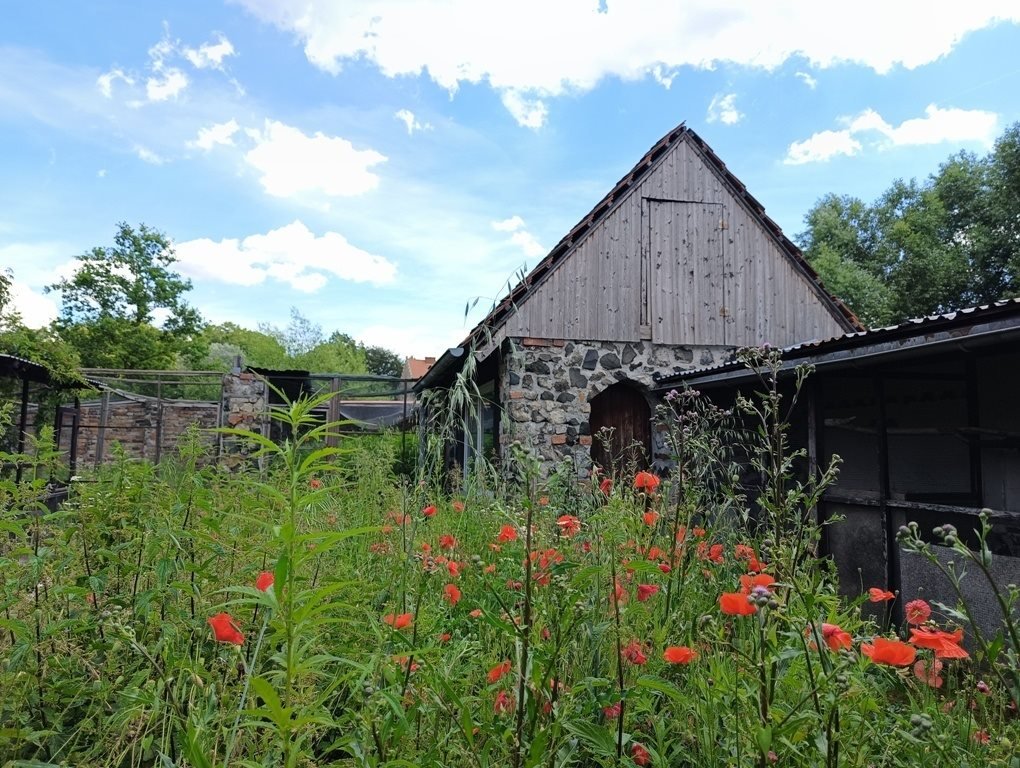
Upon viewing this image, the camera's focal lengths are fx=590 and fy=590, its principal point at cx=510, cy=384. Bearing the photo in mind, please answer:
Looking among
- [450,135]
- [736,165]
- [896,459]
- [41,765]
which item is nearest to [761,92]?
[736,165]

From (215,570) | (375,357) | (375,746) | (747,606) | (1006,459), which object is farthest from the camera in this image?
(375,357)

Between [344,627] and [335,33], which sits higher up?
[335,33]

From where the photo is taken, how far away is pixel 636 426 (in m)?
9.18

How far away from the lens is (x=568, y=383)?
8445 millimetres

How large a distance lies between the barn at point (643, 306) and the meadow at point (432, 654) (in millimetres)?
6090

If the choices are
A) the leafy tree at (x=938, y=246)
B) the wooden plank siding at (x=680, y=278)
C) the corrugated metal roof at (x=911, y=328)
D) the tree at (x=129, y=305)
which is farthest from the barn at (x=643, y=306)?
the tree at (x=129, y=305)

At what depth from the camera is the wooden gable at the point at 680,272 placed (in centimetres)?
865

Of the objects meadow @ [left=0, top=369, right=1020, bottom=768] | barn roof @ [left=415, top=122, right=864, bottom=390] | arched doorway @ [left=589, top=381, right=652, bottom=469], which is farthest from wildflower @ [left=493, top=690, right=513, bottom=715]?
arched doorway @ [left=589, top=381, right=652, bottom=469]

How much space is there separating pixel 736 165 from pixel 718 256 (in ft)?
5.38

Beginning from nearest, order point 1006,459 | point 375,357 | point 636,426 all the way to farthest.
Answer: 1. point 1006,459
2. point 636,426
3. point 375,357

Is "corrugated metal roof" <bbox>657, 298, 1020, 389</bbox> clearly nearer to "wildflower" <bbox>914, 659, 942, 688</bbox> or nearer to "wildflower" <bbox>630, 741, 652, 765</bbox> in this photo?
"wildflower" <bbox>914, 659, 942, 688</bbox>

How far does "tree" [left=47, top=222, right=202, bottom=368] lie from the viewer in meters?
25.4

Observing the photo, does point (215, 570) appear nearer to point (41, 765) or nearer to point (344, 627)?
point (344, 627)

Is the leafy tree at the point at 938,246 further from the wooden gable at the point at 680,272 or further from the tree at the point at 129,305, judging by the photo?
the tree at the point at 129,305
